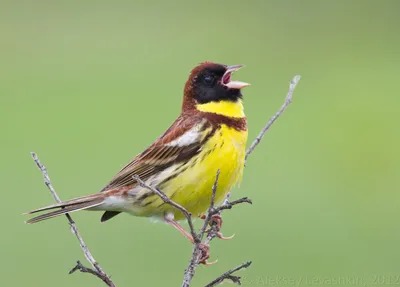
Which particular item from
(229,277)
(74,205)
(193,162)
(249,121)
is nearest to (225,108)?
(193,162)

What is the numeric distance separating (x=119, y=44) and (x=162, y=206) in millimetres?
17046

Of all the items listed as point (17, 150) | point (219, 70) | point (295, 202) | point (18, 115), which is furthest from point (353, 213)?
point (219, 70)

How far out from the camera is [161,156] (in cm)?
547

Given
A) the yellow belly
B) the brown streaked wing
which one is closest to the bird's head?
the brown streaked wing

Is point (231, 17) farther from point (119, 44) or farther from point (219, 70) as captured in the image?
point (219, 70)

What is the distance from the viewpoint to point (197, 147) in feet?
17.5

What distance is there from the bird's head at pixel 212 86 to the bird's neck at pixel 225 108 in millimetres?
19

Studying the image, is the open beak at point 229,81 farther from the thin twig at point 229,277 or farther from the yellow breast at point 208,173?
the thin twig at point 229,277

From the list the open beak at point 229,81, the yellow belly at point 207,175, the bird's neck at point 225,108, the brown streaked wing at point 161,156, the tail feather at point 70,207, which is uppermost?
→ the open beak at point 229,81

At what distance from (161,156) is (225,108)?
418 millimetres

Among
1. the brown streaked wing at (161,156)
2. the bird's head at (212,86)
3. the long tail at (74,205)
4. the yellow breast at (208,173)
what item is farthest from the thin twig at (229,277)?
the bird's head at (212,86)

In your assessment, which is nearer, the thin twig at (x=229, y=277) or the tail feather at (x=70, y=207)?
the thin twig at (x=229, y=277)

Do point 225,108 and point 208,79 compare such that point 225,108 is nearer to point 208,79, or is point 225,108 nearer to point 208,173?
point 208,79

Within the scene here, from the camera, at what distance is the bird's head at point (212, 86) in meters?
5.59
